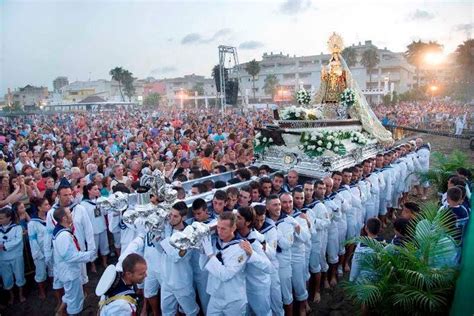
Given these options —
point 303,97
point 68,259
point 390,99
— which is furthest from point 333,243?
point 390,99

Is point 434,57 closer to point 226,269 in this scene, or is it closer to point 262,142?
point 262,142

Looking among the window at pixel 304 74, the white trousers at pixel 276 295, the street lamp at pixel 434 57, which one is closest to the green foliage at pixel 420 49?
the street lamp at pixel 434 57

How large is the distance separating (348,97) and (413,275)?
27.1 ft

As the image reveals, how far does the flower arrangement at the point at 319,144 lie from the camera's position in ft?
27.6

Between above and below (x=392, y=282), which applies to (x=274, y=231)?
above

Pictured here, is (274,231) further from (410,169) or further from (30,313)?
(410,169)

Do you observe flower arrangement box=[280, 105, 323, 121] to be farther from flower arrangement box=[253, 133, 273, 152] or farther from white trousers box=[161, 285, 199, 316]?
white trousers box=[161, 285, 199, 316]

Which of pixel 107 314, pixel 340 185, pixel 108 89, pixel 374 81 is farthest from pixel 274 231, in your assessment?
pixel 108 89

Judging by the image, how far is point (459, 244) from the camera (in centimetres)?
426

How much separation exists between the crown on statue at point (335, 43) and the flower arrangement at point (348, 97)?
1.64m

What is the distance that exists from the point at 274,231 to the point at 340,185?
9.61ft

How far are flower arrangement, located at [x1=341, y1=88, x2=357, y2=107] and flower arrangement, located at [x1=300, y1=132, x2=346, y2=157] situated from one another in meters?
2.93

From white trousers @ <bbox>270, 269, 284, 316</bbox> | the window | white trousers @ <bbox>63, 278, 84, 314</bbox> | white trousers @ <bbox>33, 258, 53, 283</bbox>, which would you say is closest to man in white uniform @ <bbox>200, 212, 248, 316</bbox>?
white trousers @ <bbox>270, 269, 284, 316</bbox>

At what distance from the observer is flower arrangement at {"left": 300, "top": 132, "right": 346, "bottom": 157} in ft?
27.6
